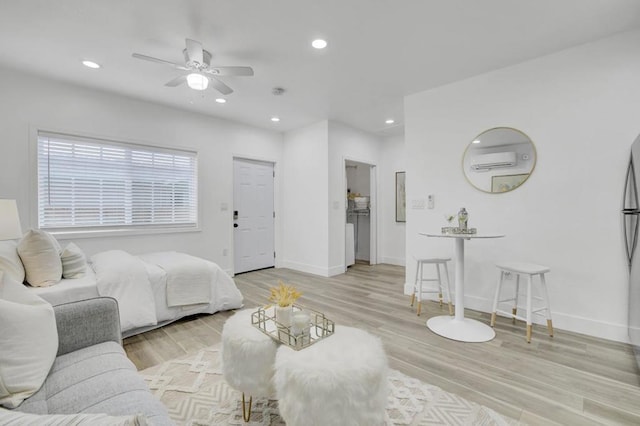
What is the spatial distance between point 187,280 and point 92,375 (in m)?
1.85

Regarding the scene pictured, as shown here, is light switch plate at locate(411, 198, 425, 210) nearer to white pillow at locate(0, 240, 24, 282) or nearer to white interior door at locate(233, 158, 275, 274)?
white interior door at locate(233, 158, 275, 274)

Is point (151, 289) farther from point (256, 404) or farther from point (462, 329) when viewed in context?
point (462, 329)

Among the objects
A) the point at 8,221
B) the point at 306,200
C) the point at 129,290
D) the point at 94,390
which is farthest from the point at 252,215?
the point at 94,390

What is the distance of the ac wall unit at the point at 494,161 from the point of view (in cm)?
306

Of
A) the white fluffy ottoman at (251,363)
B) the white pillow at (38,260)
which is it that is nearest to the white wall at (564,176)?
the white fluffy ottoman at (251,363)

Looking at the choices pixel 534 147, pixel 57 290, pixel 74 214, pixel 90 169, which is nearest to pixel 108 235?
pixel 74 214

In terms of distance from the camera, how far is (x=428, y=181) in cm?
367

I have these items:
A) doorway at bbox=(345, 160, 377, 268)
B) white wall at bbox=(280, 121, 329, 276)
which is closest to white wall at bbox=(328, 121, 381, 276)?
white wall at bbox=(280, 121, 329, 276)

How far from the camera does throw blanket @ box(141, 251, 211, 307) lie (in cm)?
293

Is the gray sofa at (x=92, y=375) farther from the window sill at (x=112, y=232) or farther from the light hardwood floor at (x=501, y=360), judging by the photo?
the window sill at (x=112, y=232)

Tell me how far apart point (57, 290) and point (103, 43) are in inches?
86.5

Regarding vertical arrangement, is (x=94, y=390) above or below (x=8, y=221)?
below

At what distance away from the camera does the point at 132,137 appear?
13.0 feet

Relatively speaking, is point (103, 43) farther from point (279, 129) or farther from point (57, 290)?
point (279, 129)
